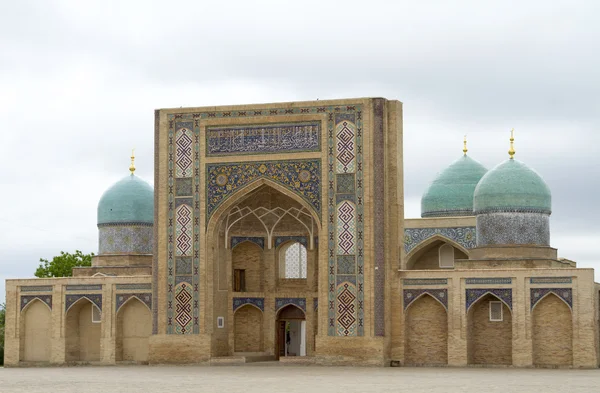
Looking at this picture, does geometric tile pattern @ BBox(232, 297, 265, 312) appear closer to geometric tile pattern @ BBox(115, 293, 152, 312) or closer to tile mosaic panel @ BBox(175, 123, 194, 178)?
geometric tile pattern @ BBox(115, 293, 152, 312)

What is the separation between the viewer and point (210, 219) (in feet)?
78.2

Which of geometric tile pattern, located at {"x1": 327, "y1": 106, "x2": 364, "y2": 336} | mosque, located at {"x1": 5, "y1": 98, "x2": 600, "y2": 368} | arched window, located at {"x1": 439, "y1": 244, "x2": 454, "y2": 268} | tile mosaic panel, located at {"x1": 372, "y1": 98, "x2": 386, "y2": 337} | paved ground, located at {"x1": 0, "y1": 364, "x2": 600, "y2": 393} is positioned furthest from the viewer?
arched window, located at {"x1": 439, "y1": 244, "x2": 454, "y2": 268}

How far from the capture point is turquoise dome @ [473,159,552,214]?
24984 millimetres

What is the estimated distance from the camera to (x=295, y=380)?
17891mm

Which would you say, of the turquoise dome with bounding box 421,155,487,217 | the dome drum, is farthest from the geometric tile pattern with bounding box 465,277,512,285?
the turquoise dome with bounding box 421,155,487,217

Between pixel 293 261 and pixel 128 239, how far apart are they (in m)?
4.51

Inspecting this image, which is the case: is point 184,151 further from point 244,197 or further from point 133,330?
point 133,330

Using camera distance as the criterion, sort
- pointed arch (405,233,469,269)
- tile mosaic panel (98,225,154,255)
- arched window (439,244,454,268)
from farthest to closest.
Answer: arched window (439,244,454,268), pointed arch (405,233,469,269), tile mosaic panel (98,225,154,255)

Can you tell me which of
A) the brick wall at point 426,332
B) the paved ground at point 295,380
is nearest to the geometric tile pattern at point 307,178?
the brick wall at point 426,332

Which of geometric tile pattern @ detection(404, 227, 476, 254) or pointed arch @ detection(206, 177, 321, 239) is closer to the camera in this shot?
pointed arch @ detection(206, 177, 321, 239)

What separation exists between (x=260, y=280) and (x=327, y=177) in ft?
11.9

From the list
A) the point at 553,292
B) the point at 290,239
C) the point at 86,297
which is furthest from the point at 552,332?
the point at 86,297

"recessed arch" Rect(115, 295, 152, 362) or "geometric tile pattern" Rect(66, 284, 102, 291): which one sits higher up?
"geometric tile pattern" Rect(66, 284, 102, 291)

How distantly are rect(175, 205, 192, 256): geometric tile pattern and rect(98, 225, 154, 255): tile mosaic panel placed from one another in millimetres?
4212
